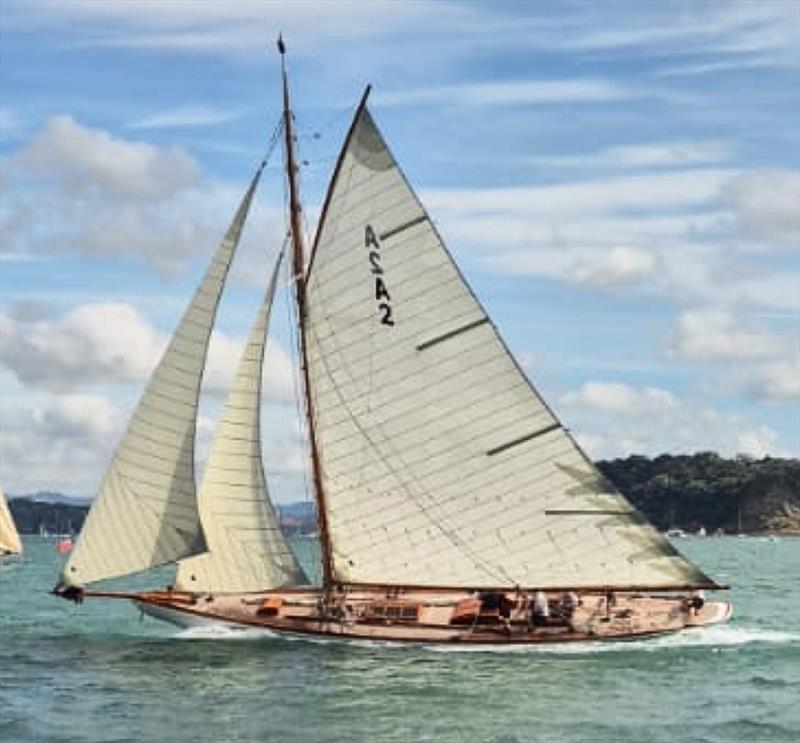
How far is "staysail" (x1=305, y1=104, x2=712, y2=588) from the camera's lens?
46.5 meters

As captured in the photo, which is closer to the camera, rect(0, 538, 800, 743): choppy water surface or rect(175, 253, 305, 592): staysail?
rect(0, 538, 800, 743): choppy water surface

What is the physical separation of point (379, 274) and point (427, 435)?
4.51 meters

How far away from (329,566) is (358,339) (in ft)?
21.2

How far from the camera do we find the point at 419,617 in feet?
157

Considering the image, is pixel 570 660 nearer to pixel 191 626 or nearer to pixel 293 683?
pixel 293 683

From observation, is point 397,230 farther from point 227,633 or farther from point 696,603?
point 696,603

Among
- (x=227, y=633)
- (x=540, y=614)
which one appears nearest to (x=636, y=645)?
(x=540, y=614)

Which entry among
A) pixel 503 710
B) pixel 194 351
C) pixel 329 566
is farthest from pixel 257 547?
pixel 503 710

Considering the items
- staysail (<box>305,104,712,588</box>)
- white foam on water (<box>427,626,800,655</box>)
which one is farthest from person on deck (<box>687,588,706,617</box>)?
staysail (<box>305,104,712,588</box>)

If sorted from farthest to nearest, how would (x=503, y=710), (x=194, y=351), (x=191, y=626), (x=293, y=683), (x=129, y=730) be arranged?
(x=191, y=626)
(x=194, y=351)
(x=293, y=683)
(x=503, y=710)
(x=129, y=730)

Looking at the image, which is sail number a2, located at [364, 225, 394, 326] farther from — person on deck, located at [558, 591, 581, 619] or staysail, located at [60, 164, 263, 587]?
person on deck, located at [558, 591, 581, 619]

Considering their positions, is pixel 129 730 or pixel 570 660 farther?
pixel 570 660

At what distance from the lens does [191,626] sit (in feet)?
163

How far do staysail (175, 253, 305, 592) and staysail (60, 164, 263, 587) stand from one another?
136cm
